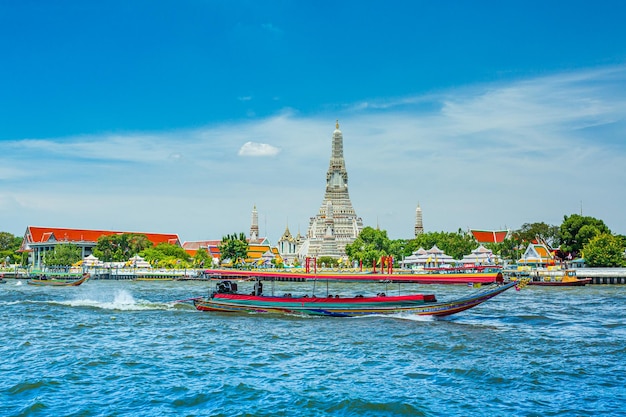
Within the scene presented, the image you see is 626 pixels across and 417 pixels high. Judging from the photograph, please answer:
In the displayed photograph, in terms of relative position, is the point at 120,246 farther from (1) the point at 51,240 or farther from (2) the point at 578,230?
(2) the point at 578,230

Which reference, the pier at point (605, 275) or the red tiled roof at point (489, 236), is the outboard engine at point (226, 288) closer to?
the pier at point (605, 275)

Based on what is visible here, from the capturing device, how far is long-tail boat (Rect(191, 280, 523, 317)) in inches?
1193

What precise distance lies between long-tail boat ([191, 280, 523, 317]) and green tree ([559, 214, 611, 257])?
48.9 m

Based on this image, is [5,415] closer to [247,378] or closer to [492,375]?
[247,378]

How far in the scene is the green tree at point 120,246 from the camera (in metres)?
107

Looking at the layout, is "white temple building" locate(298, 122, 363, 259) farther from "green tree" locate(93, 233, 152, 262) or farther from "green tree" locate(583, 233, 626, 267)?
"green tree" locate(583, 233, 626, 267)

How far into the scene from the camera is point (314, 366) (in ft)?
65.0

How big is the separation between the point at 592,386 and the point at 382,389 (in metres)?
5.44

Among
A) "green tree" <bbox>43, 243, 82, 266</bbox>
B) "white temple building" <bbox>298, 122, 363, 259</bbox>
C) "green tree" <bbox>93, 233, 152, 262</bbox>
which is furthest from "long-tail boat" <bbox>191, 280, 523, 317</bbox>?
"white temple building" <bbox>298, 122, 363, 259</bbox>

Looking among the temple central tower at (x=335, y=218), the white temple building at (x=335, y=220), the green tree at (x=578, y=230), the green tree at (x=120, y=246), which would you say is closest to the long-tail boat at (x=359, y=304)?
the green tree at (x=578, y=230)

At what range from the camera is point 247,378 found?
1823cm

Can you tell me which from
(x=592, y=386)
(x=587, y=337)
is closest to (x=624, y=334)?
(x=587, y=337)

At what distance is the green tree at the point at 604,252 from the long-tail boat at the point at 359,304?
1750 inches

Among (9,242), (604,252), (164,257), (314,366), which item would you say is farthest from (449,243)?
(9,242)
